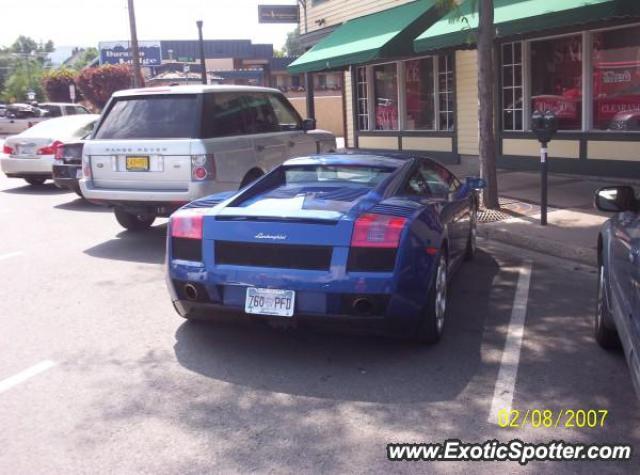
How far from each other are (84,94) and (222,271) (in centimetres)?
4727

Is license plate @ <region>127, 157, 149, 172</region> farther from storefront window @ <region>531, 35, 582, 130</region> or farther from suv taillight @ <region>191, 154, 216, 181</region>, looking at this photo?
storefront window @ <region>531, 35, 582, 130</region>

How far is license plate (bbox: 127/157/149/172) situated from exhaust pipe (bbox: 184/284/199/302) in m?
3.68

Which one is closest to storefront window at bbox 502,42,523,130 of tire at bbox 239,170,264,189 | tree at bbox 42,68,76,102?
tire at bbox 239,170,264,189

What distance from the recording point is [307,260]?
458cm

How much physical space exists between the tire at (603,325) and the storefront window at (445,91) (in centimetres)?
1099

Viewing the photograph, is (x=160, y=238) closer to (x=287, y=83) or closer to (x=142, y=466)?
(x=142, y=466)

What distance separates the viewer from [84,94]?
1898 inches

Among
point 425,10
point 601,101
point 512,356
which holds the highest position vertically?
point 425,10

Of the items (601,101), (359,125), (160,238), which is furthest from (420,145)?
(160,238)

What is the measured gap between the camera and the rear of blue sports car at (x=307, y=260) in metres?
4.48

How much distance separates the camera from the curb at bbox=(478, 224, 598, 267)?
24.3 ft

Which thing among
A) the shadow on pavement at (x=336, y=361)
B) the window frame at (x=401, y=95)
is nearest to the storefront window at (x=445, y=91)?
the window frame at (x=401, y=95)

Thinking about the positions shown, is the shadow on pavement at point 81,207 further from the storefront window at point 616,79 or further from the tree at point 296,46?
the tree at point 296,46

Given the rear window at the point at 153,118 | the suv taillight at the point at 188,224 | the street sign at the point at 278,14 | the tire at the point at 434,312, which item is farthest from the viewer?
the street sign at the point at 278,14
